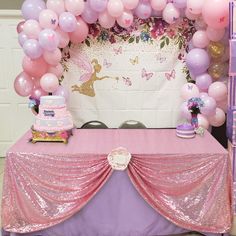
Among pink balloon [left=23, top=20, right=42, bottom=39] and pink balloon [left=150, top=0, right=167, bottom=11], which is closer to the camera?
pink balloon [left=23, top=20, right=42, bottom=39]

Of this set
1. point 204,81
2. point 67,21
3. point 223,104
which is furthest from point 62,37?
point 223,104

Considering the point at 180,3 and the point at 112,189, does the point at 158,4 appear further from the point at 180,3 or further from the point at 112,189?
the point at 112,189

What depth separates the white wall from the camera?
382 centimetres

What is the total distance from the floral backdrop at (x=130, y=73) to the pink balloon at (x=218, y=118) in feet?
1.34

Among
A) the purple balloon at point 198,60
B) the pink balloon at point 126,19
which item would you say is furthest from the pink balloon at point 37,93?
the purple balloon at point 198,60

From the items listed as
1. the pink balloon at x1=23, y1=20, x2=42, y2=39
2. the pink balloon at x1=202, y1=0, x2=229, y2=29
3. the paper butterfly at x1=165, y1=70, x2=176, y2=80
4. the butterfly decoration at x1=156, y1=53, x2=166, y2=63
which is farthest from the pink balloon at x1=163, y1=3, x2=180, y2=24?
the pink balloon at x1=23, y1=20, x2=42, y2=39

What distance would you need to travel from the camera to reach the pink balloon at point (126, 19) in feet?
9.47

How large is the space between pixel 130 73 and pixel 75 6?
77cm

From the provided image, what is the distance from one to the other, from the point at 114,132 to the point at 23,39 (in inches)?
39.2

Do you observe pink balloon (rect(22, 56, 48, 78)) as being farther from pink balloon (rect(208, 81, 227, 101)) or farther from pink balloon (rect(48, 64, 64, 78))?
pink balloon (rect(208, 81, 227, 101))

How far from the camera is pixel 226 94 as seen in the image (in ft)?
9.59

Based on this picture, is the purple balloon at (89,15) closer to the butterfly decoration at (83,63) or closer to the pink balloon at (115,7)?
the pink balloon at (115,7)

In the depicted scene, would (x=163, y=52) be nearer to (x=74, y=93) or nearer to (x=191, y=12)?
(x=191, y=12)

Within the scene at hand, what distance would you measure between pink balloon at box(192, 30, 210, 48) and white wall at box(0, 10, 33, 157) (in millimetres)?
1865
